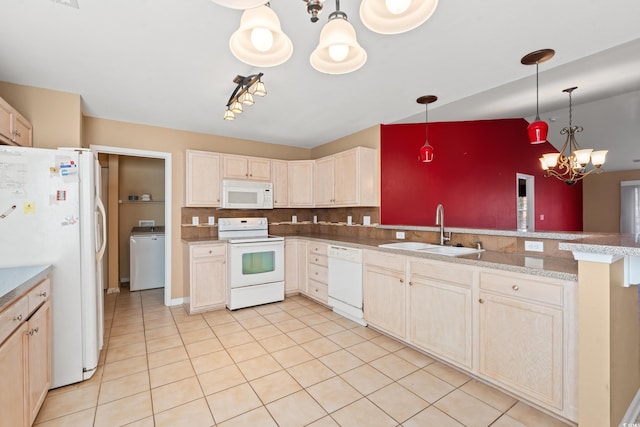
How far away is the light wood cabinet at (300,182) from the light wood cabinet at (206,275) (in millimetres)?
1379

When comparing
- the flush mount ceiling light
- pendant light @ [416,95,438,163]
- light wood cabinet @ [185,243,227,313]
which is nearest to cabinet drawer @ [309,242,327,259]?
light wood cabinet @ [185,243,227,313]

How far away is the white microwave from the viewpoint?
156 inches

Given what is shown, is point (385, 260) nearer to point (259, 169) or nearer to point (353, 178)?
point (353, 178)

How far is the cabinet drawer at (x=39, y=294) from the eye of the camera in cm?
165

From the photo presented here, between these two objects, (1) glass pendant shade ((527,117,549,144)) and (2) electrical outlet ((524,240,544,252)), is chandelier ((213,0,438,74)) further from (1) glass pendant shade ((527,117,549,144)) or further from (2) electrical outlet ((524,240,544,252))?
(2) electrical outlet ((524,240,544,252))

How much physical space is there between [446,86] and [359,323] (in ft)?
8.50

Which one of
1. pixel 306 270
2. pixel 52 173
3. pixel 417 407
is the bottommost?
pixel 417 407

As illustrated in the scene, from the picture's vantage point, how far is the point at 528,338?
70.8 inches

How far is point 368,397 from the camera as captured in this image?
1.96 metres

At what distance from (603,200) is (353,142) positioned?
7567mm

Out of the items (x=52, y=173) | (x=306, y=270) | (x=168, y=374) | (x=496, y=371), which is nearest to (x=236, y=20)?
(x=52, y=173)

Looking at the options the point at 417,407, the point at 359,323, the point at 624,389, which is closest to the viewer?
the point at 624,389

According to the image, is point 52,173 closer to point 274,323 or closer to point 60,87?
point 60,87

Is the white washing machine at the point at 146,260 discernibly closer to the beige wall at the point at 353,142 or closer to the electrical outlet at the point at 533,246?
the beige wall at the point at 353,142
